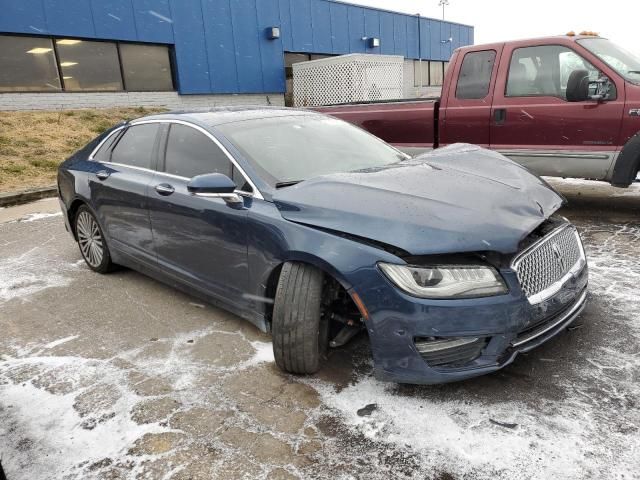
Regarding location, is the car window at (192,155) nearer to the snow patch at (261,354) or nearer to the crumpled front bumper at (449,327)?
the snow patch at (261,354)

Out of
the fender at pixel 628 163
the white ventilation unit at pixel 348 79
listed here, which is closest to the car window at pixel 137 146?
the fender at pixel 628 163

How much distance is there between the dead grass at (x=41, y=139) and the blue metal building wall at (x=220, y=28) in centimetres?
209

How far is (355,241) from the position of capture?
2.39 meters

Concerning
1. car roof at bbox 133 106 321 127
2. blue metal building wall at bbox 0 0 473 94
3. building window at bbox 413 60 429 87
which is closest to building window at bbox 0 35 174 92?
blue metal building wall at bbox 0 0 473 94

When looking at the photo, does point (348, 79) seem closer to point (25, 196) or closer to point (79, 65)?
point (79, 65)

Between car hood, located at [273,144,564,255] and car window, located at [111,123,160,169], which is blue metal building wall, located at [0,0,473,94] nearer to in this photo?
car window, located at [111,123,160,169]

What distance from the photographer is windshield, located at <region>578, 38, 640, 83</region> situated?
4.98m

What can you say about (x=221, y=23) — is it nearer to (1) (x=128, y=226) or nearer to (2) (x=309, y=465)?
(1) (x=128, y=226)

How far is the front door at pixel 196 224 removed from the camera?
2.98 meters

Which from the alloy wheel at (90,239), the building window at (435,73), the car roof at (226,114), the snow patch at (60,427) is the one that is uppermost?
the building window at (435,73)

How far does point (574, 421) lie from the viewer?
223 cm

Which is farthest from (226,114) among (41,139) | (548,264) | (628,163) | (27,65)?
(27,65)

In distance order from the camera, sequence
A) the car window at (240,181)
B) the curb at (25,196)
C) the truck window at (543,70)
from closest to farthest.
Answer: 1. the car window at (240,181)
2. the truck window at (543,70)
3. the curb at (25,196)

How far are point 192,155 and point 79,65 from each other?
Answer: 11858 millimetres
